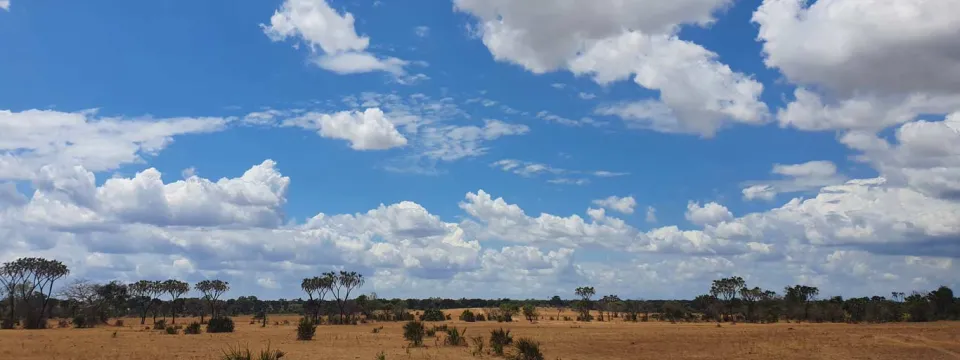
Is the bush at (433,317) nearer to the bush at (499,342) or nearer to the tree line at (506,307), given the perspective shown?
the tree line at (506,307)

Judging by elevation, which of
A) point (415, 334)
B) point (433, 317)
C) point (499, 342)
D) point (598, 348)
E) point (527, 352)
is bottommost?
point (598, 348)

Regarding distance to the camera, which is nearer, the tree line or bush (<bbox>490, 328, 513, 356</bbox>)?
bush (<bbox>490, 328, 513, 356</bbox>)

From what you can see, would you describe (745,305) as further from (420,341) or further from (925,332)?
(420,341)

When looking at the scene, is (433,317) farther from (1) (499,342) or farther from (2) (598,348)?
(1) (499,342)

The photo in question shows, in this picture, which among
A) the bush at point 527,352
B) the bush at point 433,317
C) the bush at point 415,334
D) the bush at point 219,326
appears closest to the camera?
the bush at point 527,352

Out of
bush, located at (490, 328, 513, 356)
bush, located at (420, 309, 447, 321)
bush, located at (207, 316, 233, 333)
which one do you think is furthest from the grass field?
bush, located at (420, 309, 447, 321)

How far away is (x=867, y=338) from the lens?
45.2 m

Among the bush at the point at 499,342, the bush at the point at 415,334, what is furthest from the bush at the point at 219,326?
the bush at the point at 499,342

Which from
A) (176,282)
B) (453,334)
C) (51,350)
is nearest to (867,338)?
(453,334)

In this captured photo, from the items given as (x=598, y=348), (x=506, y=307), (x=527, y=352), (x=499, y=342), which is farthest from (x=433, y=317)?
(x=527, y=352)

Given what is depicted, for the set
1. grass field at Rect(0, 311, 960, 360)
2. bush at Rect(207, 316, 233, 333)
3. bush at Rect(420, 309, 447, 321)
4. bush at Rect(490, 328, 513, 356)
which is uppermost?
bush at Rect(420, 309, 447, 321)

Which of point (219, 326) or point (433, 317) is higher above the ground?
point (433, 317)

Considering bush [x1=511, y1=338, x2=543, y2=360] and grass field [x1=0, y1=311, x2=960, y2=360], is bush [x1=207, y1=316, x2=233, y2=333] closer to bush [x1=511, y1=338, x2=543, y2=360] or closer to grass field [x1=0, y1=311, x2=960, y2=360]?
grass field [x1=0, y1=311, x2=960, y2=360]

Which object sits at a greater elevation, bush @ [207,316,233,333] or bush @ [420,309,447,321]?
bush @ [420,309,447,321]
